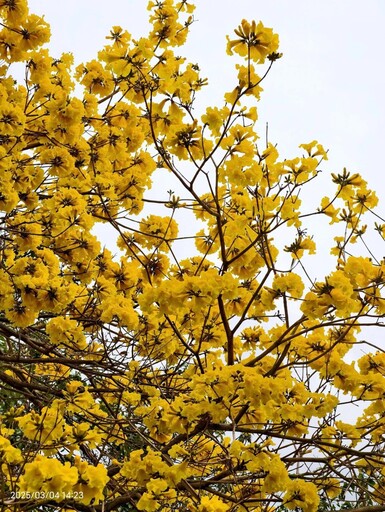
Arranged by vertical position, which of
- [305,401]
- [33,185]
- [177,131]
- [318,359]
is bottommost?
[305,401]

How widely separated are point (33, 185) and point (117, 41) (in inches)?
52.8

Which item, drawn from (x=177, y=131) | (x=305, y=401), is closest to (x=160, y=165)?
(x=177, y=131)

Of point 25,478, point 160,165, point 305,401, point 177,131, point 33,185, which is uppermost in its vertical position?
point 160,165

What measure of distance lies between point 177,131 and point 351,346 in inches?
65.5

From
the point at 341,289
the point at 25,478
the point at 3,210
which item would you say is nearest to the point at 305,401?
the point at 341,289

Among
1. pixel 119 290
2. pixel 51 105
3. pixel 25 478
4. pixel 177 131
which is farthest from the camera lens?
pixel 119 290

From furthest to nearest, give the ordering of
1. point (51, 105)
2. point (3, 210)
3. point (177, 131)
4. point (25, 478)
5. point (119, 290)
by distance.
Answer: point (119, 290) → point (51, 105) → point (3, 210) → point (177, 131) → point (25, 478)

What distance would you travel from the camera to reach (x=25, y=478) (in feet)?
6.86

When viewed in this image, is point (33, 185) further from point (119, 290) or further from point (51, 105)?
point (119, 290)

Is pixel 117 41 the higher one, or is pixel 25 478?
pixel 117 41

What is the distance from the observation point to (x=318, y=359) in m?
3.44

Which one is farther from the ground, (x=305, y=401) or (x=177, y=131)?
(x=177, y=131)

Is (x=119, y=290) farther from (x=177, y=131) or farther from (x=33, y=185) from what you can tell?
(x=177, y=131)

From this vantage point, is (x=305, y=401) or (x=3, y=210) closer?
(x=305, y=401)
